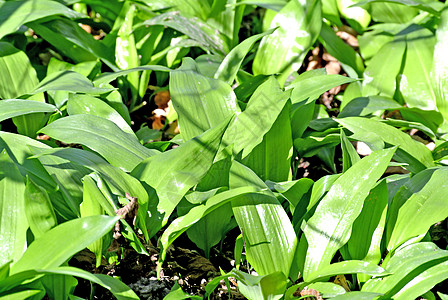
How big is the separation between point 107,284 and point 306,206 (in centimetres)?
64

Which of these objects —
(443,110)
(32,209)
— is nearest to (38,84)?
(32,209)

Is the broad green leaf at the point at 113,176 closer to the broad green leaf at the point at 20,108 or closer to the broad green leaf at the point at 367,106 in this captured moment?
the broad green leaf at the point at 20,108

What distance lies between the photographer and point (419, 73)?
229cm

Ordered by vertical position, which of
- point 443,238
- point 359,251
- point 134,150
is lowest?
point 443,238

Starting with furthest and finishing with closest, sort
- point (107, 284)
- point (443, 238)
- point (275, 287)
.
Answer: point (443, 238), point (275, 287), point (107, 284)

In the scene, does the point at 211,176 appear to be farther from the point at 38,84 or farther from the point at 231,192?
the point at 38,84

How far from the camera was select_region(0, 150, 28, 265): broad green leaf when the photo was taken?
130 cm

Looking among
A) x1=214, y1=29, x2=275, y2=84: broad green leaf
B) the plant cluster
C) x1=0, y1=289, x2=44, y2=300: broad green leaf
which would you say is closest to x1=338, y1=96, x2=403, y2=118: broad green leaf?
the plant cluster

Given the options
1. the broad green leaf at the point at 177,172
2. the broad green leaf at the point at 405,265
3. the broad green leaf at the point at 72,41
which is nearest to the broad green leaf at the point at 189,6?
the broad green leaf at the point at 72,41

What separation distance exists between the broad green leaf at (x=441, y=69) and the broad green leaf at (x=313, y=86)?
1.48 feet

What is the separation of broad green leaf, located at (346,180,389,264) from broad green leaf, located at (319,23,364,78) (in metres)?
1.00

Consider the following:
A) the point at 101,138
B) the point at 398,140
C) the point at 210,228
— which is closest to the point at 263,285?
the point at 210,228

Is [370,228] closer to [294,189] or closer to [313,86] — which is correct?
[294,189]

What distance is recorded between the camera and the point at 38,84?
207 centimetres
